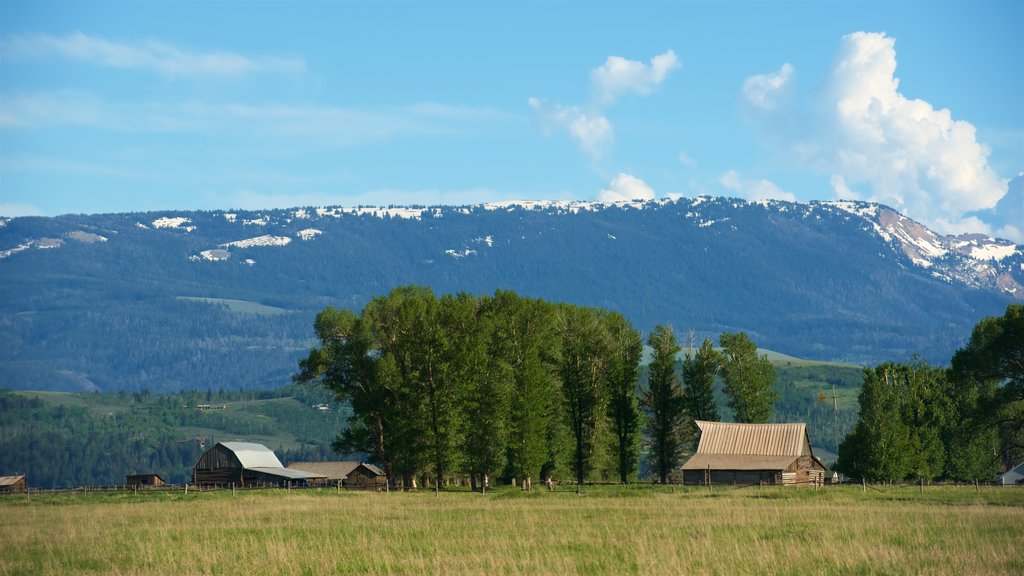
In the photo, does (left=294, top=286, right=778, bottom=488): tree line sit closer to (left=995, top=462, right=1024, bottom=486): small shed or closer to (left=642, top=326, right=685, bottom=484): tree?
(left=642, top=326, right=685, bottom=484): tree

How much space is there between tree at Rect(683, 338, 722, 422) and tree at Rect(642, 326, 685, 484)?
83.8 inches

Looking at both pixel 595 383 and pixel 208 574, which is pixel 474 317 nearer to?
pixel 595 383

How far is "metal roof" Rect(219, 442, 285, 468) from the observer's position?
449ft

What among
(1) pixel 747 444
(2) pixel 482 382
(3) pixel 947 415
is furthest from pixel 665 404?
(3) pixel 947 415

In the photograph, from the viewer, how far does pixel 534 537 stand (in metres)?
44.7

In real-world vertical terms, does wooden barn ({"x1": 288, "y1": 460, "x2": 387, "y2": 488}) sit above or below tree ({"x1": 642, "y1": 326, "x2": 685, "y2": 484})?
below

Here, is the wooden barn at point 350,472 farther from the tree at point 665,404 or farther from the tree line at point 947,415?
the tree line at point 947,415

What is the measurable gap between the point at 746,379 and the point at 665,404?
9.39 m

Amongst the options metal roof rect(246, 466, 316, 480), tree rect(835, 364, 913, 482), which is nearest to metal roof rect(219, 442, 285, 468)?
metal roof rect(246, 466, 316, 480)

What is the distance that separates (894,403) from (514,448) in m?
36.7

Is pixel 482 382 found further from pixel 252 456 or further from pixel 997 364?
pixel 252 456

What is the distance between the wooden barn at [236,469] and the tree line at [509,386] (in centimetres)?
3324

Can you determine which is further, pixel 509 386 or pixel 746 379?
pixel 746 379

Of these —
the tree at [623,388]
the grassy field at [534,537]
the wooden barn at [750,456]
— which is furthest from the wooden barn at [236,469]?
the grassy field at [534,537]
